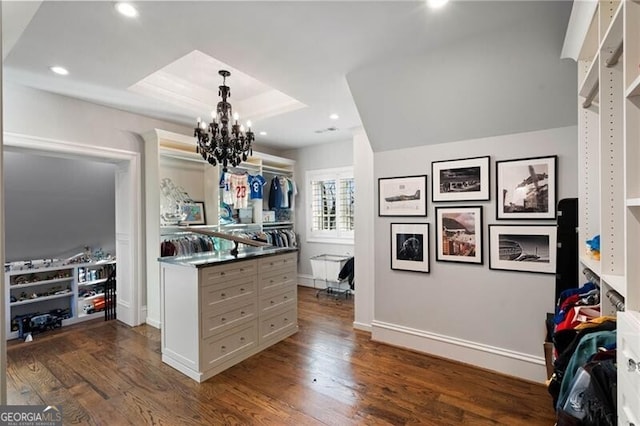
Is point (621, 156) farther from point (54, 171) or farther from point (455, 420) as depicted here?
point (54, 171)

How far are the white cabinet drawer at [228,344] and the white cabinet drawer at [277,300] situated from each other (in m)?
0.22

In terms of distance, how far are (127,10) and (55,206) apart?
383cm

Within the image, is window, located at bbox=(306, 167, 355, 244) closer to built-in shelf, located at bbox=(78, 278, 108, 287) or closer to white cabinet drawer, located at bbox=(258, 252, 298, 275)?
white cabinet drawer, located at bbox=(258, 252, 298, 275)

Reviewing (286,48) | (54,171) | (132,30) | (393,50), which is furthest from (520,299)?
(54,171)

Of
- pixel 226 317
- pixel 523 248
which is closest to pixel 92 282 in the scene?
pixel 226 317

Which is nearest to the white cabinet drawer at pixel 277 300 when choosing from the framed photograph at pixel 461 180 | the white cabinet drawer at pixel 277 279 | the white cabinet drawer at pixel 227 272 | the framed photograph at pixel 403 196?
the white cabinet drawer at pixel 277 279

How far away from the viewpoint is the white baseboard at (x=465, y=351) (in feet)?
8.07

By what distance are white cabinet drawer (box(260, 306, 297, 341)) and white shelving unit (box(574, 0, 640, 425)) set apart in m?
2.64

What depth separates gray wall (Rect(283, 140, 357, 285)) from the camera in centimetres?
544

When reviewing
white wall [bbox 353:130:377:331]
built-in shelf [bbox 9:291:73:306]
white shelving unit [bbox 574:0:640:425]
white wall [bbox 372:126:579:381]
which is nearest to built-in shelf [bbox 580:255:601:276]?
white shelving unit [bbox 574:0:640:425]

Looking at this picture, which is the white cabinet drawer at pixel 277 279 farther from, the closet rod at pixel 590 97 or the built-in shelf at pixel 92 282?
the built-in shelf at pixel 92 282

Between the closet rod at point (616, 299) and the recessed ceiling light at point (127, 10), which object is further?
the recessed ceiling light at point (127, 10)

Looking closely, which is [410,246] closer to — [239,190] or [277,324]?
[277,324]

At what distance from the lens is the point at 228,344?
8.86 feet
